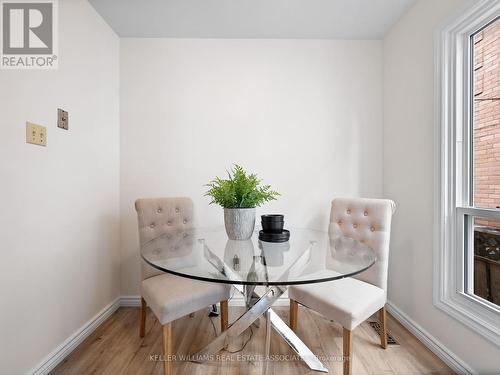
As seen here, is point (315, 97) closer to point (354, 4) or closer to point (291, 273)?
point (354, 4)

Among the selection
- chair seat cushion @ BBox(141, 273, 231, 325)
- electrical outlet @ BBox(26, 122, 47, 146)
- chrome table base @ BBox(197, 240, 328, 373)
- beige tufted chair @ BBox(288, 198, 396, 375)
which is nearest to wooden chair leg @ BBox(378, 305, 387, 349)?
beige tufted chair @ BBox(288, 198, 396, 375)

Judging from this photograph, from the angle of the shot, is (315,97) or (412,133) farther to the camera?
(315,97)

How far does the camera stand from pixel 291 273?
3.46 feet

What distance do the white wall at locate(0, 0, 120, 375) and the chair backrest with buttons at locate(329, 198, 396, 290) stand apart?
1.98m

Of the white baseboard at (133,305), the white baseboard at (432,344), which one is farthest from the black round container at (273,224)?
the white baseboard at (432,344)

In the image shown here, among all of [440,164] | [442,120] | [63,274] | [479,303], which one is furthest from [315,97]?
[63,274]

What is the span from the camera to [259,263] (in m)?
Answer: 1.16

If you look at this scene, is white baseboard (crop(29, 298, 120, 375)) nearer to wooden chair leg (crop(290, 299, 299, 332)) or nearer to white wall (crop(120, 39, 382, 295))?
white wall (crop(120, 39, 382, 295))

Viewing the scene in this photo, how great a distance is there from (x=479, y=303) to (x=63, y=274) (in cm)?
269

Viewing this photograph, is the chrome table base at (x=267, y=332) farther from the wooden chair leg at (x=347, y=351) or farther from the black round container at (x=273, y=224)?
the black round container at (x=273, y=224)

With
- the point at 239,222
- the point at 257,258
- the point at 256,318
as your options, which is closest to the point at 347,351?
the point at 256,318

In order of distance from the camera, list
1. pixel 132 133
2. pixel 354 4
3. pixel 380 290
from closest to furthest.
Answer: pixel 380 290 → pixel 354 4 → pixel 132 133

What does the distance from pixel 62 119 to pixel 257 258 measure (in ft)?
5.37

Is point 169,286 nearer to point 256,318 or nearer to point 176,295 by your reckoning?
point 176,295
